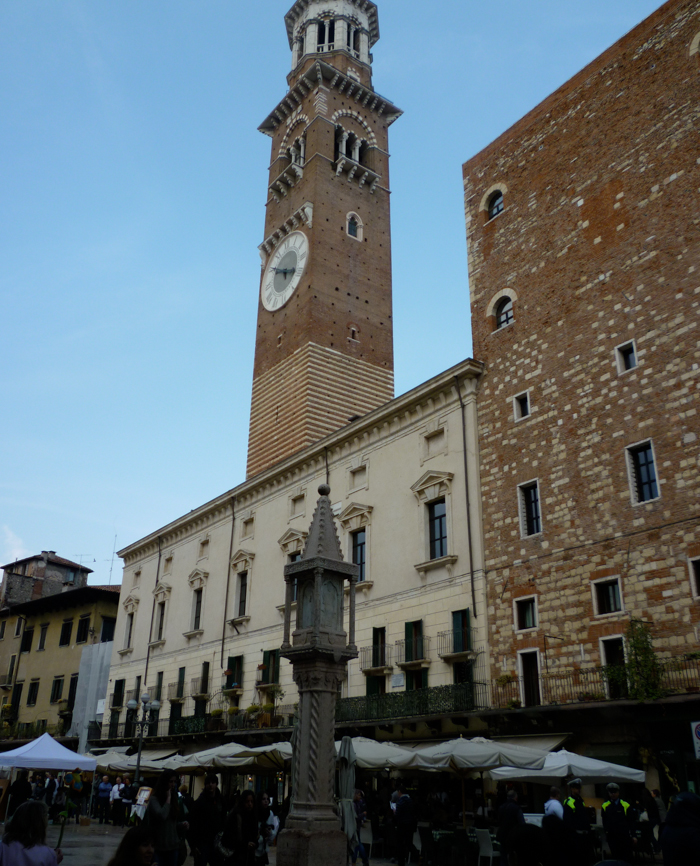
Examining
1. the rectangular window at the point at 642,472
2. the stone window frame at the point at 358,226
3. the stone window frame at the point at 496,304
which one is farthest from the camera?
the stone window frame at the point at 358,226

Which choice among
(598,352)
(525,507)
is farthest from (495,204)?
(525,507)

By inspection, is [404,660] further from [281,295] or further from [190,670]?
[281,295]

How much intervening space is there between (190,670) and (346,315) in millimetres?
19813

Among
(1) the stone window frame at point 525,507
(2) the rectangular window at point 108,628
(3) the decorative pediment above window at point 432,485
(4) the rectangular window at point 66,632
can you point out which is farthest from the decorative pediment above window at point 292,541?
(4) the rectangular window at point 66,632

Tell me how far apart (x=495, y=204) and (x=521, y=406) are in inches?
334

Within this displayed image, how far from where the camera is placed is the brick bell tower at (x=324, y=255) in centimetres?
4159

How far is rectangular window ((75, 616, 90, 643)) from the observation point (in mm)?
49531

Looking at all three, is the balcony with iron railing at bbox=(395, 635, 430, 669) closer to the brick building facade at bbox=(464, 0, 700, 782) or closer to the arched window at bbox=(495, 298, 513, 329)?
the brick building facade at bbox=(464, 0, 700, 782)

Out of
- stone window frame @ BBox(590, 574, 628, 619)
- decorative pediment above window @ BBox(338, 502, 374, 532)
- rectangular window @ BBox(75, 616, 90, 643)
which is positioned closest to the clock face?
decorative pediment above window @ BBox(338, 502, 374, 532)

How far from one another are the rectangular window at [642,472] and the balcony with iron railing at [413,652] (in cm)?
792

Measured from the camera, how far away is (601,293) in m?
23.7

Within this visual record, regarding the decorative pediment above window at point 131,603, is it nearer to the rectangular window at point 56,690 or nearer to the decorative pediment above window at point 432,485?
the rectangular window at point 56,690

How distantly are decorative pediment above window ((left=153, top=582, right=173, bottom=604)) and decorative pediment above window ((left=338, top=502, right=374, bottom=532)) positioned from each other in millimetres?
15042

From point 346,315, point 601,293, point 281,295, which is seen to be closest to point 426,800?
point 601,293
